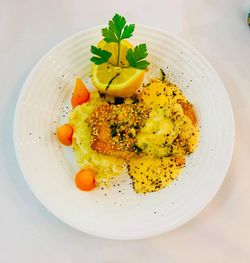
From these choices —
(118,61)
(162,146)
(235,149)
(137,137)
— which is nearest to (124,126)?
(137,137)

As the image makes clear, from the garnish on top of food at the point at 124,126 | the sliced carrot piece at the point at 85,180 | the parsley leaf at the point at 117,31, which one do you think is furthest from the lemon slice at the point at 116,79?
the sliced carrot piece at the point at 85,180

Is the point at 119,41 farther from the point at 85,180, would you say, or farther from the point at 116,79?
the point at 85,180

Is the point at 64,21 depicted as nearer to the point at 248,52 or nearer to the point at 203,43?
the point at 203,43

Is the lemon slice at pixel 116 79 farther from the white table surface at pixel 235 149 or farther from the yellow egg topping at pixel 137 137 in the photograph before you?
the white table surface at pixel 235 149

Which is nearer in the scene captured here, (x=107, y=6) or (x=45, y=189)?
(x=45, y=189)

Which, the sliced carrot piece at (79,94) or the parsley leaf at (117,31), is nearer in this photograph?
the parsley leaf at (117,31)

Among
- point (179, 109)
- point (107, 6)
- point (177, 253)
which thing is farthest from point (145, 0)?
point (177, 253)

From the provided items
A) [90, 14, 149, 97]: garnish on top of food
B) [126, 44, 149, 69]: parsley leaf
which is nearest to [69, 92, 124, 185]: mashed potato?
[90, 14, 149, 97]: garnish on top of food
